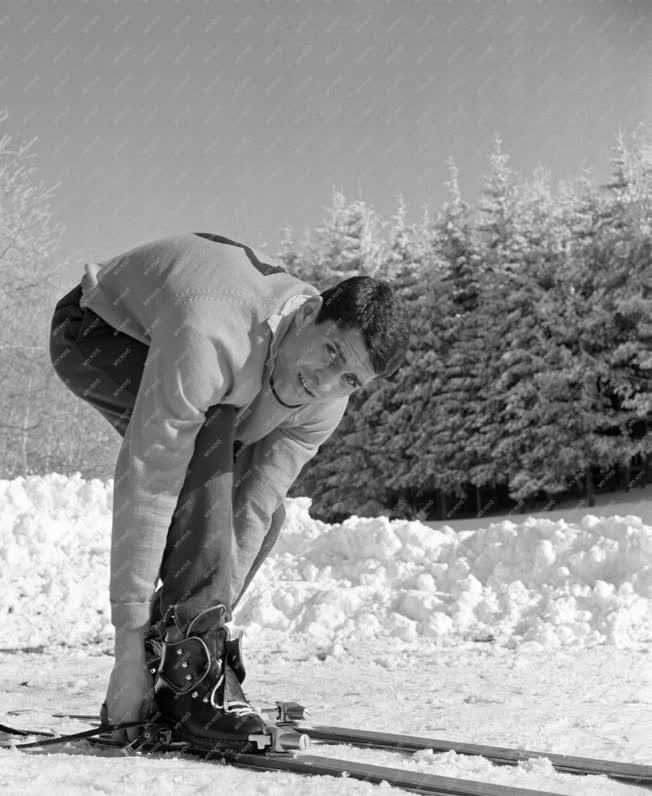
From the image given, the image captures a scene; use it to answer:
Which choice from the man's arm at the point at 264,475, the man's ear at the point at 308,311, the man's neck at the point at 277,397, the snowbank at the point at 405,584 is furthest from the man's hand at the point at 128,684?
the snowbank at the point at 405,584

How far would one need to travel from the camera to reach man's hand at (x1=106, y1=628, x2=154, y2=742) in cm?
254

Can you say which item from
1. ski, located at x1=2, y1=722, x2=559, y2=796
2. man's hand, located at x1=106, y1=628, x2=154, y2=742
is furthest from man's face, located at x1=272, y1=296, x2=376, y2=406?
ski, located at x1=2, y1=722, x2=559, y2=796

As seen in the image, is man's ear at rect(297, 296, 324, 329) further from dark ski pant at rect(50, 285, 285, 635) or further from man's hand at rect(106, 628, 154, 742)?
man's hand at rect(106, 628, 154, 742)

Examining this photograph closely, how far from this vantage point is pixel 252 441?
304cm

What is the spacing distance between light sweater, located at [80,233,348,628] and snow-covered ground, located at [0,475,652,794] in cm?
57

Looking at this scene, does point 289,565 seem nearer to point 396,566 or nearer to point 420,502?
point 396,566

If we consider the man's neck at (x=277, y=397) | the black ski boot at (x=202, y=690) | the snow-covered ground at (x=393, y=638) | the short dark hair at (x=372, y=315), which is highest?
the short dark hair at (x=372, y=315)

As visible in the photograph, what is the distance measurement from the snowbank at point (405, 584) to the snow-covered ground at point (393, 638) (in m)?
0.02

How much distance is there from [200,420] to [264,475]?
617mm

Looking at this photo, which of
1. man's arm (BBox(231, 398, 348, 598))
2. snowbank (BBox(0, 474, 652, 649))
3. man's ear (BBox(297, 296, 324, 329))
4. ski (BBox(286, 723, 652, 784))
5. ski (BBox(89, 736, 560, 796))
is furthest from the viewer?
snowbank (BBox(0, 474, 652, 649))

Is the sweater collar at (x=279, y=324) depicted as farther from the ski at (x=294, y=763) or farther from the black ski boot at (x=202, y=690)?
the ski at (x=294, y=763)

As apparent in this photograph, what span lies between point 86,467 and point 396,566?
18490 mm

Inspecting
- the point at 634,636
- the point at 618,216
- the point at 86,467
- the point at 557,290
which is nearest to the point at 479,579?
the point at 634,636

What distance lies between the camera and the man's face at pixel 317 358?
8.34 feet
